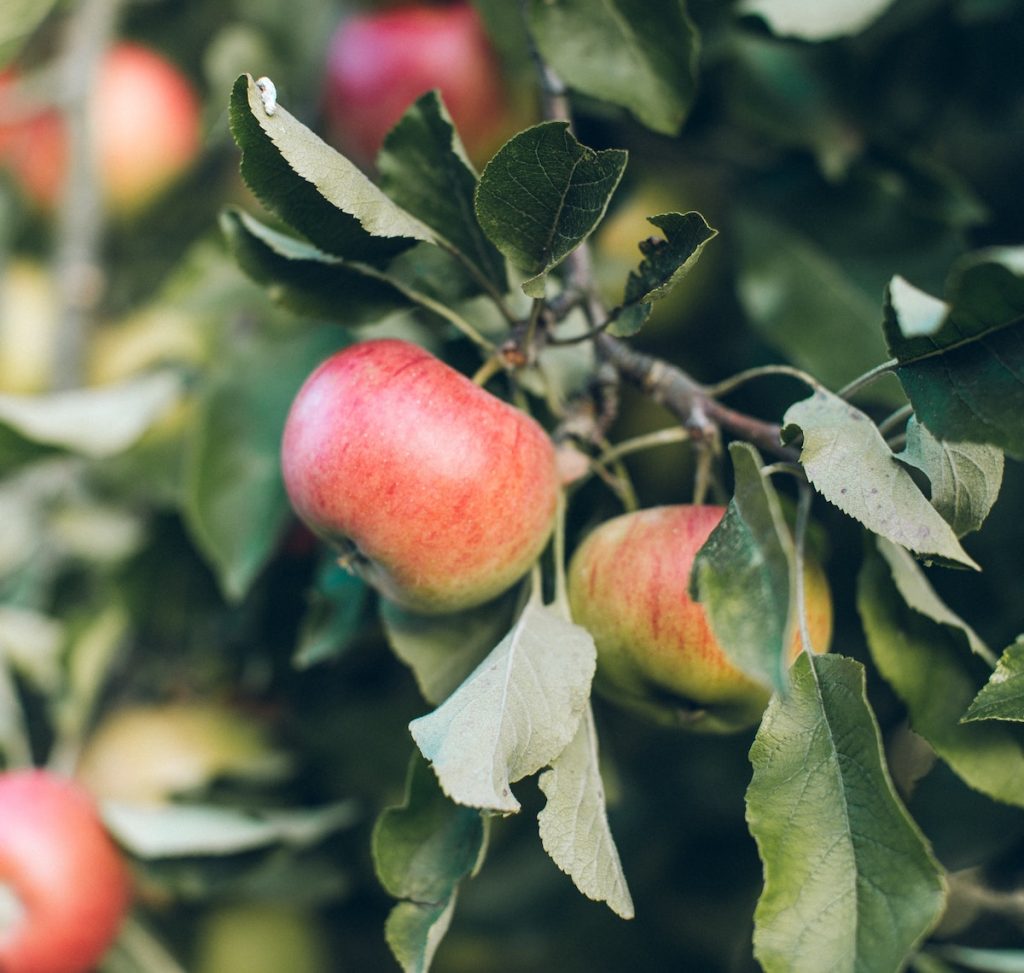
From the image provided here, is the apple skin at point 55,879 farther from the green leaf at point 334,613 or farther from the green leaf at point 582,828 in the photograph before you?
the green leaf at point 582,828

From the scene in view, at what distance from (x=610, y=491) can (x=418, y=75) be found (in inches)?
16.7

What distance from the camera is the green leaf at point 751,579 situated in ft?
1.38

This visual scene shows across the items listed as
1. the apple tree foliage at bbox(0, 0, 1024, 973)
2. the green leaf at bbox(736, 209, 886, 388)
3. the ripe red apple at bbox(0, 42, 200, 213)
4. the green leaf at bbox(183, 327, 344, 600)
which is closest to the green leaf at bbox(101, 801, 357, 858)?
the apple tree foliage at bbox(0, 0, 1024, 973)

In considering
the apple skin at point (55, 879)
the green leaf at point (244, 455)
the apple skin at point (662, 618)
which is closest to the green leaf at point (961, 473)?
the apple skin at point (662, 618)

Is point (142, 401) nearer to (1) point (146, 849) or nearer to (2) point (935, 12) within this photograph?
(1) point (146, 849)

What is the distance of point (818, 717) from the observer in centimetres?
53

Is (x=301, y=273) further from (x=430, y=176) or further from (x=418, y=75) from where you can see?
(x=418, y=75)

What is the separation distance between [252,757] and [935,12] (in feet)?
3.01

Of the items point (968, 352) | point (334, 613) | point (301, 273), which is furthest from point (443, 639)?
point (968, 352)

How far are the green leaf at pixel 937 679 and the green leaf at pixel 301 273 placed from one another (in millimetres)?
347

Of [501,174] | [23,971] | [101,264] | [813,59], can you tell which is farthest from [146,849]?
[813,59]

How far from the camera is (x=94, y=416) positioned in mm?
893

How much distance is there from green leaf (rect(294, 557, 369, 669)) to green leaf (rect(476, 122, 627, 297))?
29 centimetres

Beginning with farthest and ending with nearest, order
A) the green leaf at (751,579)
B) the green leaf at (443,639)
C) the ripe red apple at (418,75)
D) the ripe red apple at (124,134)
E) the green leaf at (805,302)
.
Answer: the ripe red apple at (124,134) → the ripe red apple at (418,75) → the green leaf at (805,302) → the green leaf at (443,639) → the green leaf at (751,579)
